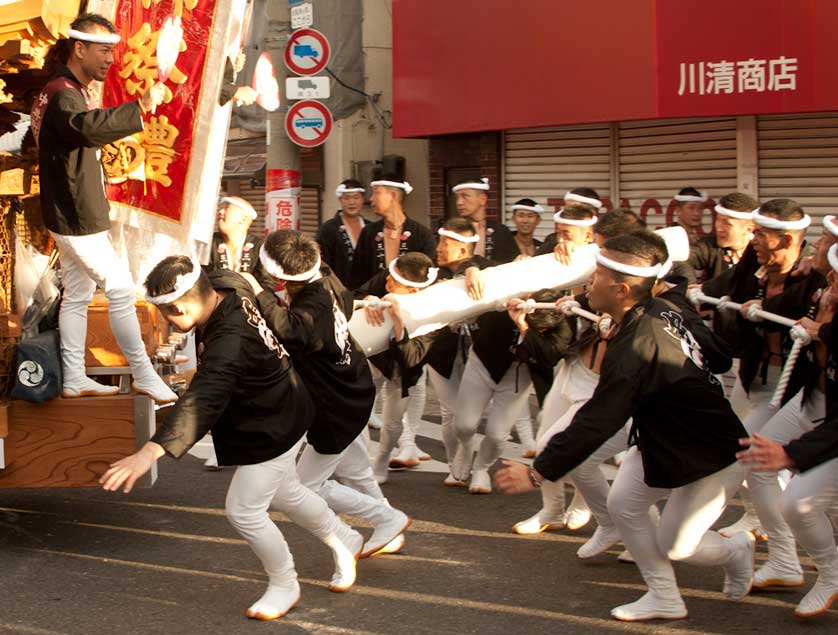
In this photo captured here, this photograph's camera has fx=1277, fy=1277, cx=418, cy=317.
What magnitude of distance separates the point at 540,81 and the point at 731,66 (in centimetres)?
221

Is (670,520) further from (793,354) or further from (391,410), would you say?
(391,410)

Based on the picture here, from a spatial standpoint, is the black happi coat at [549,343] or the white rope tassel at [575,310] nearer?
the white rope tassel at [575,310]

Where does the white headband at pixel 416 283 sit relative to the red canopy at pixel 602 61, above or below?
below

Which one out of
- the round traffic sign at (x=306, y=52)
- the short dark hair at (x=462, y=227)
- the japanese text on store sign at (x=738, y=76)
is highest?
the round traffic sign at (x=306, y=52)

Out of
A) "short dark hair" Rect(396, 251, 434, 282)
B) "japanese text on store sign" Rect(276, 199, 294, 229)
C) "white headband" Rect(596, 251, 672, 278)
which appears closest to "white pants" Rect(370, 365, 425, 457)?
"short dark hair" Rect(396, 251, 434, 282)

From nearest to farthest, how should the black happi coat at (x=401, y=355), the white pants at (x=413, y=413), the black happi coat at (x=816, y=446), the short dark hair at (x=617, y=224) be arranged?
the black happi coat at (x=816, y=446) < the short dark hair at (x=617, y=224) < the black happi coat at (x=401, y=355) < the white pants at (x=413, y=413)

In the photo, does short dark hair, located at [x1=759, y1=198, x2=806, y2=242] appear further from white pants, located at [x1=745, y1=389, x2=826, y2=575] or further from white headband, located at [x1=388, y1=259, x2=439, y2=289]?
white headband, located at [x1=388, y1=259, x2=439, y2=289]

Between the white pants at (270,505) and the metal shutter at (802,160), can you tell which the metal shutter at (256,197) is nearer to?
the metal shutter at (802,160)

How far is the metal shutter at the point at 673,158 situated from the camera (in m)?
11.8

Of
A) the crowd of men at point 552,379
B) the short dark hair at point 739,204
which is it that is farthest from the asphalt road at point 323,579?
the short dark hair at point 739,204

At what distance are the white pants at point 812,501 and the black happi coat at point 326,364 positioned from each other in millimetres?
1953

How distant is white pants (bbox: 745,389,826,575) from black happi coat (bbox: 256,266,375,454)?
1.80 meters

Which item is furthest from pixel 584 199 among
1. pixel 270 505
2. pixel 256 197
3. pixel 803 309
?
pixel 256 197

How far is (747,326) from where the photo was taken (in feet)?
20.4
